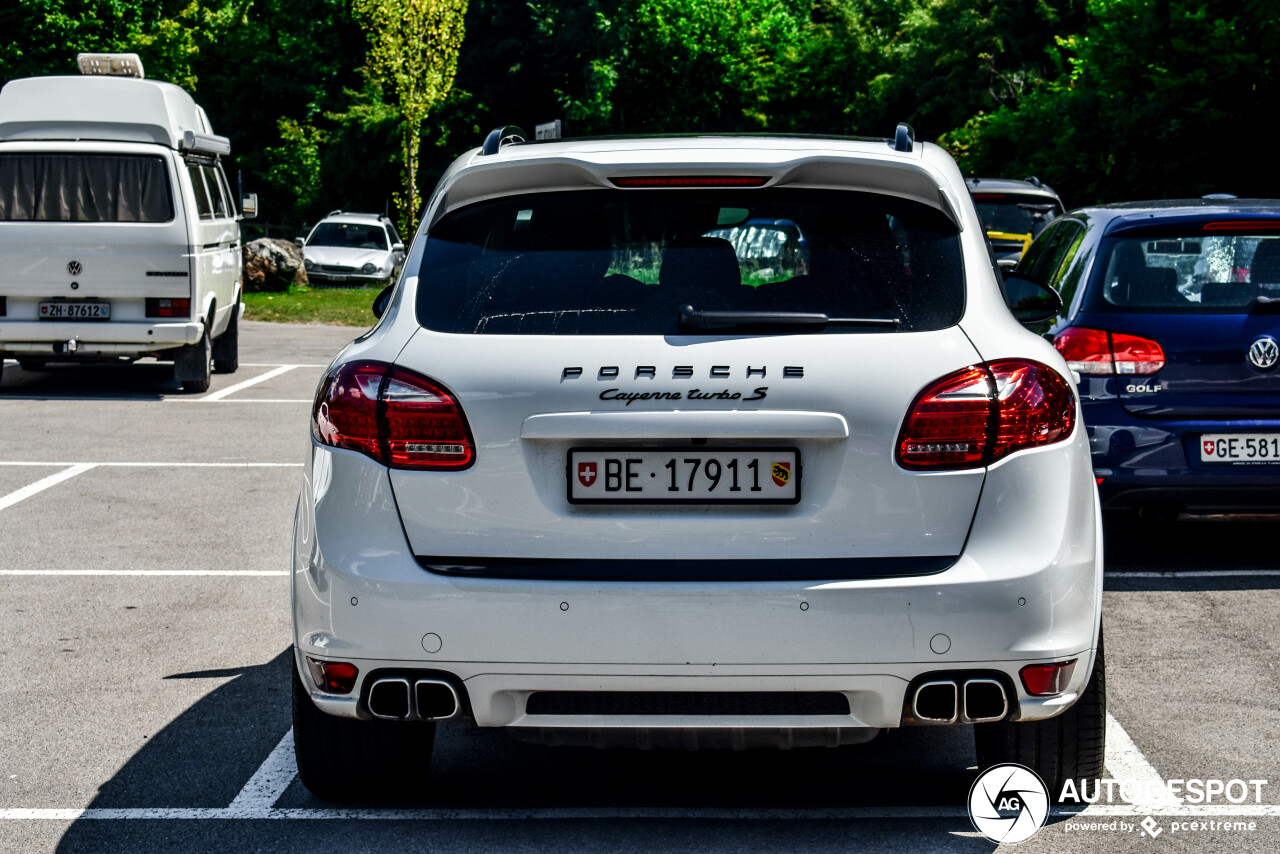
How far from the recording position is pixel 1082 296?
6.94 meters

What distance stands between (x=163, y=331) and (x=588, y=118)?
31.7 m

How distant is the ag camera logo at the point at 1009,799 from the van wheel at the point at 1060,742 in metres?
0.02

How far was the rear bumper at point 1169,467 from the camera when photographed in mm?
6730

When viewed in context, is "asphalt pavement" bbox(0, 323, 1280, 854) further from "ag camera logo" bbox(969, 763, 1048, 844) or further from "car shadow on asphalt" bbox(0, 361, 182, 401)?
"car shadow on asphalt" bbox(0, 361, 182, 401)

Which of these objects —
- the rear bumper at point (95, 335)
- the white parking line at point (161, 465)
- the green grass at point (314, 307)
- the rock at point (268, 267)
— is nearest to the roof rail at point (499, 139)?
the white parking line at point (161, 465)

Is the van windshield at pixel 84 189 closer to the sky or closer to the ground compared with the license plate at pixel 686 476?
closer to the ground

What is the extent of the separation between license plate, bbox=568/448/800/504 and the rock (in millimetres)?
25818

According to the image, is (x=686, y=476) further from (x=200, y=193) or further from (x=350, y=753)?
(x=200, y=193)

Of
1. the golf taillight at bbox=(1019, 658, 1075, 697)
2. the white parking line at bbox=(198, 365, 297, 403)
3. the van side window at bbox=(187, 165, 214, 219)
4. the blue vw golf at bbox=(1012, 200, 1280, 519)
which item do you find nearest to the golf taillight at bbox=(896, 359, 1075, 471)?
the golf taillight at bbox=(1019, 658, 1075, 697)

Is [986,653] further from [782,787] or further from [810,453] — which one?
[782,787]

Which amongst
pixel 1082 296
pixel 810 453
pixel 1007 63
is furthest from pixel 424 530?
pixel 1007 63

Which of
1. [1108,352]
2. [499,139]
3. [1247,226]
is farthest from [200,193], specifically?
[499,139]

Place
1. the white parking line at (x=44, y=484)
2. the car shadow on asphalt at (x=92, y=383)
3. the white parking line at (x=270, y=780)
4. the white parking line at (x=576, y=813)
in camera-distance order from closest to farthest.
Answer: the white parking line at (x=576, y=813)
the white parking line at (x=270, y=780)
the white parking line at (x=44, y=484)
the car shadow on asphalt at (x=92, y=383)

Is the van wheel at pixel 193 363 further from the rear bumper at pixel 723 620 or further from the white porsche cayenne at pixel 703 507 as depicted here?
the rear bumper at pixel 723 620
